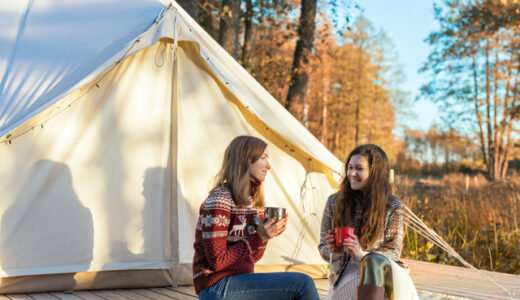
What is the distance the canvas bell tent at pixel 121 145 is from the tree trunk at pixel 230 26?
266 centimetres

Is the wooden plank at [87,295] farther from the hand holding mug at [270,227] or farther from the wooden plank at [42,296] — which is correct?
the hand holding mug at [270,227]

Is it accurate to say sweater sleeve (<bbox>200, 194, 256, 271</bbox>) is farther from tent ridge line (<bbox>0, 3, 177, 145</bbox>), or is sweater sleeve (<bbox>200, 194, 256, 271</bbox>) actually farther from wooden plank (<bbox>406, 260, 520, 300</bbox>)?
wooden plank (<bbox>406, 260, 520, 300</bbox>)

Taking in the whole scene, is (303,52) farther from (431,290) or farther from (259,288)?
(259,288)

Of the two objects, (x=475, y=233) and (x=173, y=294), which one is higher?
(x=475, y=233)

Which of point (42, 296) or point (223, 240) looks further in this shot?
point (42, 296)

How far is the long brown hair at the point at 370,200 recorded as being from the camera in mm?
2652

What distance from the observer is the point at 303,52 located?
7645mm

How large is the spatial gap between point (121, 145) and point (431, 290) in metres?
2.45

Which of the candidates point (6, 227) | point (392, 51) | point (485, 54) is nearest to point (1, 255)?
point (6, 227)

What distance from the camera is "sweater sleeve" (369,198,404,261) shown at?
2643 millimetres

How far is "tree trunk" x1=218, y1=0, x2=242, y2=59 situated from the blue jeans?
15.8 ft

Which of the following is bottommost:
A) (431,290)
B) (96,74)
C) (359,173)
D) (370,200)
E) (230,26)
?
(431,290)

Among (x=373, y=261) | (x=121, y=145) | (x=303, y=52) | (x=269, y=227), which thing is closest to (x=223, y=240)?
(x=269, y=227)

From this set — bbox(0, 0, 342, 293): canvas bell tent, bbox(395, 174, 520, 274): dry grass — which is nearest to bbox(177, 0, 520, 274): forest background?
bbox(395, 174, 520, 274): dry grass
